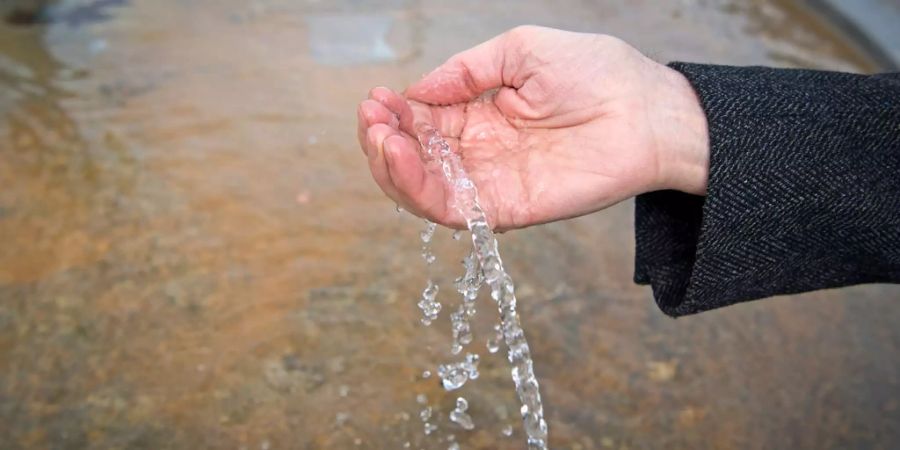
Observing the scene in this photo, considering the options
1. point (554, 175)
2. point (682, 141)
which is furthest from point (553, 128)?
point (682, 141)

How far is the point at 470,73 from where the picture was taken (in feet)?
5.89

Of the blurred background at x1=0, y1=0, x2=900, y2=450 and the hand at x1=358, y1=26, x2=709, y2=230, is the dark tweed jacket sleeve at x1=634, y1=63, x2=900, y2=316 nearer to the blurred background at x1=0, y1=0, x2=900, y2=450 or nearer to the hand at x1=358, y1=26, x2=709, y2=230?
the hand at x1=358, y1=26, x2=709, y2=230

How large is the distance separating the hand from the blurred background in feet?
3.19

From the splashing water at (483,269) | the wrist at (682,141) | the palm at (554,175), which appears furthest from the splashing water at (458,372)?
the wrist at (682,141)

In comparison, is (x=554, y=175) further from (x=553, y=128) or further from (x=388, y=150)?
(x=388, y=150)

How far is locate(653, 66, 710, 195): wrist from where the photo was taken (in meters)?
1.61

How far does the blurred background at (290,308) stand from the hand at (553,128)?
974 millimetres

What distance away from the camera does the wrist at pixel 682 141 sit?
1612 millimetres

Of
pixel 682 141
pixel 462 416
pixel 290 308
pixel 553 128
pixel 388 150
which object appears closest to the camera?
pixel 388 150

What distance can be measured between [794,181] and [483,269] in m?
0.66

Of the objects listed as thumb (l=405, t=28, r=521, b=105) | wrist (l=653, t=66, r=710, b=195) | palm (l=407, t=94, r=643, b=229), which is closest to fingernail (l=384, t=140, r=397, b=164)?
palm (l=407, t=94, r=643, b=229)

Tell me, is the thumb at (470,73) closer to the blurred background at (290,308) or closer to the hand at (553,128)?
the hand at (553,128)

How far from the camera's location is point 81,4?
14.0ft

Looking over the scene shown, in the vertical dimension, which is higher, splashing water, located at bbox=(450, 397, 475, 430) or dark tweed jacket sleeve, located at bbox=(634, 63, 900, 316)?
dark tweed jacket sleeve, located at bbox=(634, 63, 900, 316)
